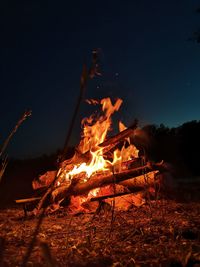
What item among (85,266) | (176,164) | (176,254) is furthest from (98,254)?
(176,164)

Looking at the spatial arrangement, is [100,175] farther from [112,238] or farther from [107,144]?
[112,238]

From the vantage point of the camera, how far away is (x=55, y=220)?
5.71 metres

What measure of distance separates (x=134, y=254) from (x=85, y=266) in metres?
0.54

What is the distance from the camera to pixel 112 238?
423 cm

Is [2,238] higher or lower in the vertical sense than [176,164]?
lower

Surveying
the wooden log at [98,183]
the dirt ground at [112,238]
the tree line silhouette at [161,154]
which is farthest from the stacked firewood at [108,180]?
the tree line silhouette at [161,154]

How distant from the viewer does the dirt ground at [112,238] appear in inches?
135

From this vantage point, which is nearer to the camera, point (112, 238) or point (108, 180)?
point (112, 238)

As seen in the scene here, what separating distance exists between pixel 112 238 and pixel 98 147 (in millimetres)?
2482

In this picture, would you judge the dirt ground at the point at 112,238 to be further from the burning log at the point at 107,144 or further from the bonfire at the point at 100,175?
the burning log at the point at 107,144

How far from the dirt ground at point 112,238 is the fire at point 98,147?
891mm

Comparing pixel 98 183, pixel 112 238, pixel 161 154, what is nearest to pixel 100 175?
pixel 98 183

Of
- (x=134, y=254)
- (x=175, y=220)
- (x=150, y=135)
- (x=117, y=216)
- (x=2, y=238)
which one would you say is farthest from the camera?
(x=150, y=135)

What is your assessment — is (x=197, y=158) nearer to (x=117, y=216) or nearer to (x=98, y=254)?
(x=117, y=216)
